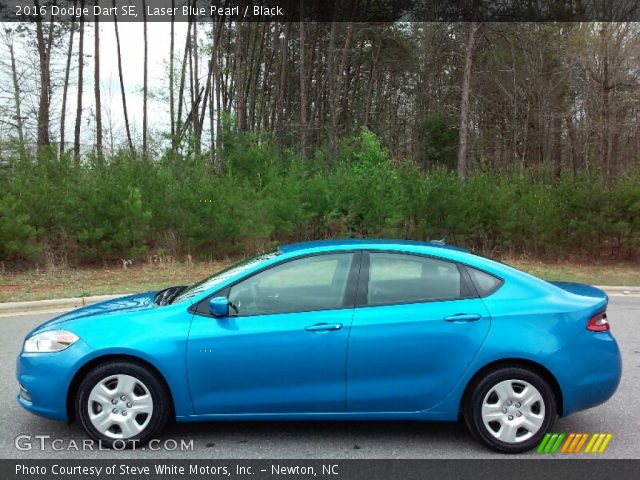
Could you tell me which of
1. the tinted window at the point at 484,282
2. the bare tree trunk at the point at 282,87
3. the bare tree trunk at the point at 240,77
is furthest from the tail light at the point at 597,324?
the bare tree trunk at the point at 282,87

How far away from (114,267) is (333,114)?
1624cm

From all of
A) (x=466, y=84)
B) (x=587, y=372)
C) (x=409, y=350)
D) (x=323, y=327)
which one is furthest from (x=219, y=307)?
(x=466, y=84)

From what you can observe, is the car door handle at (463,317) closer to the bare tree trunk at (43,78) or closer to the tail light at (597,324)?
the tail light at (597,324)

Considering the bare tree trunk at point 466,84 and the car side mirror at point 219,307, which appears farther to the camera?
the bare tree trunk at point 466,84

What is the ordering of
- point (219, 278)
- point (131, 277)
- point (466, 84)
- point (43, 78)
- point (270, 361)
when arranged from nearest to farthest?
1. point (270, 361)
2. point (219, 278)
3. point (131, 277)
4. point (466, 84)
5. point (43, 78)

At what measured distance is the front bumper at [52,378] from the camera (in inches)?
153

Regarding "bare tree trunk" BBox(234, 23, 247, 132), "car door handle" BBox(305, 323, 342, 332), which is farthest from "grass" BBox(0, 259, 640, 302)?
"bare tree trunk" BBox(234, 23, 247, 132)

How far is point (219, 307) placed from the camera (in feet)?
12.8

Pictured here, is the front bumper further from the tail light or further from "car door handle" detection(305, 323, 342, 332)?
the tail light

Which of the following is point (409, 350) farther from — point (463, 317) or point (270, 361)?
point (270, 361)

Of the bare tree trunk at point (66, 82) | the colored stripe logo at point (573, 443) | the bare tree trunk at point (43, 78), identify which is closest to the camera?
the colored stripe logo at point (573, 443)

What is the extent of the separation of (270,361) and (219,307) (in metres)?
0.51

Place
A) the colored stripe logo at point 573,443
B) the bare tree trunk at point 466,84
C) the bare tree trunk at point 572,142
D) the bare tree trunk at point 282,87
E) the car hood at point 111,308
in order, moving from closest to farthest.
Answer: the colored stripe logo at point 573,443 < the car hood at point 111,308 < the bare tree trunk at point 466,84 < the bare tree trunk at point 572,142 < the bare tree trunk at point 282,87

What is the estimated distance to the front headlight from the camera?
395 centimetres
